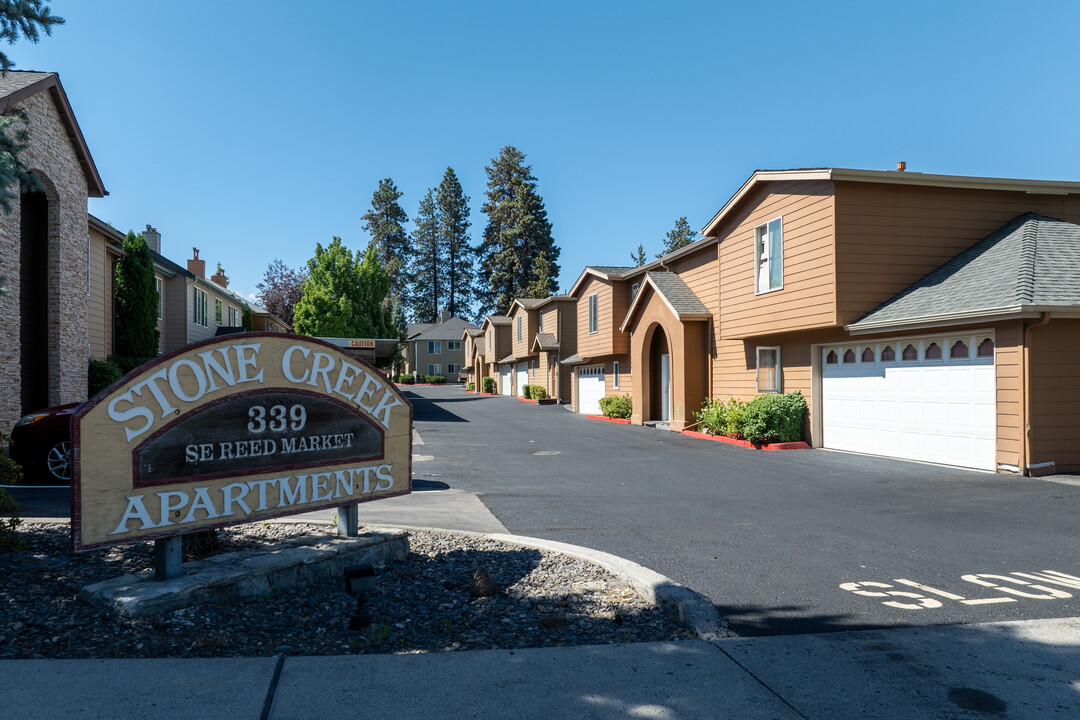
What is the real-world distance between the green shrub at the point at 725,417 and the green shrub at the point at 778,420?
717 millimetres

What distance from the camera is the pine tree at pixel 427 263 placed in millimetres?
89812

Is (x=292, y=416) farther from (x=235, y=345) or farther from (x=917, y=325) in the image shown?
(x=917, y=325)

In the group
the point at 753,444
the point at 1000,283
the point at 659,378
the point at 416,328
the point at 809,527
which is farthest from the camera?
the point at 416,328

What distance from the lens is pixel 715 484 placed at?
11453 mm

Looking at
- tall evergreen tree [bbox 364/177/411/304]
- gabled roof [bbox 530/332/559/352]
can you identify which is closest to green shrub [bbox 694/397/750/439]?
gabled roof [bbox 530/332/559/352]

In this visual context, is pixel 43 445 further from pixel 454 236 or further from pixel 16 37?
pixel 454 236

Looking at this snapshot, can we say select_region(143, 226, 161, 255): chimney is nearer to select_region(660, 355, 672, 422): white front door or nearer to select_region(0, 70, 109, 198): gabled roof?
select_region(0, 70, 109, 198): gabled roof

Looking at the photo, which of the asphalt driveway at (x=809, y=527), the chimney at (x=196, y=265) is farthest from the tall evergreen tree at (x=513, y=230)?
the asphalt driveway at (x=809, y=527)

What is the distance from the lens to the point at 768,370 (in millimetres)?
18609

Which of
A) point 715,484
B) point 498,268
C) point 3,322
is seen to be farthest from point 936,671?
point 498,268

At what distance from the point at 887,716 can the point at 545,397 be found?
124ft

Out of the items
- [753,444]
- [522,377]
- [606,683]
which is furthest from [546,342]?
[606,683]

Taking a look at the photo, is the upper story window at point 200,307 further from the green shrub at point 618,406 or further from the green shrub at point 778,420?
the green shrub at point 778,420

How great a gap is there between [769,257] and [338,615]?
15.1 m
